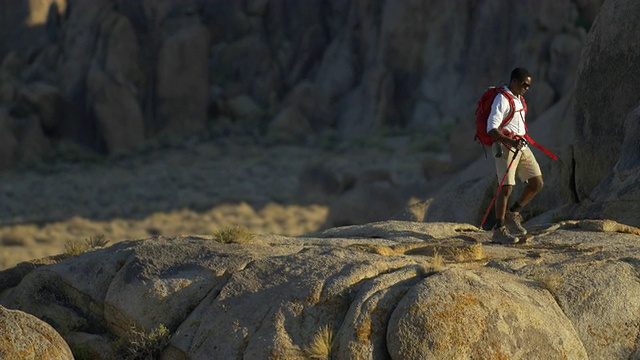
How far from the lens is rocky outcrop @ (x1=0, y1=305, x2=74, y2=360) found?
812 centimetres

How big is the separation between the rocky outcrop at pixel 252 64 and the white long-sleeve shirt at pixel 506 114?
38.0 metres

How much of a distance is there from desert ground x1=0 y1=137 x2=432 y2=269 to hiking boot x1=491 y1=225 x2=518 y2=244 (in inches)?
599

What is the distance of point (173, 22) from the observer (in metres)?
57.4

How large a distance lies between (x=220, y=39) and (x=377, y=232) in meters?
49.2

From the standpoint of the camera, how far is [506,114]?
427 inches

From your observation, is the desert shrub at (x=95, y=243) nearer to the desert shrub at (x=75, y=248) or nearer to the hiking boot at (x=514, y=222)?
the desert shrub at (x=75, y=248)

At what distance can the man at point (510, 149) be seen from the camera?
1072cm

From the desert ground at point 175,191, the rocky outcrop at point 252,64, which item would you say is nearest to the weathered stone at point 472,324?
the desert ground at point 175,191

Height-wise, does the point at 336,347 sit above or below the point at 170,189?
above

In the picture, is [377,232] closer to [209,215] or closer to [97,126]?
[209,215]

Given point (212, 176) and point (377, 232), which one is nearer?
point (377, 232)

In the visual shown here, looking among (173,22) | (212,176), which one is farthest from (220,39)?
(212,176)

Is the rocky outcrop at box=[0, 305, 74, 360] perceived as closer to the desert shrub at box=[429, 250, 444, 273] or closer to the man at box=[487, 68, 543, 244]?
the desert shrub at box=[429, 250, 444, 273]

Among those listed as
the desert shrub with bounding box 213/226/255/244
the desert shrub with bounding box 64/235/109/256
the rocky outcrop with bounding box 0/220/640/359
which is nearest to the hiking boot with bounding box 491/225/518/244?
the rocky outcrop with bounding box 0/220/640/359
